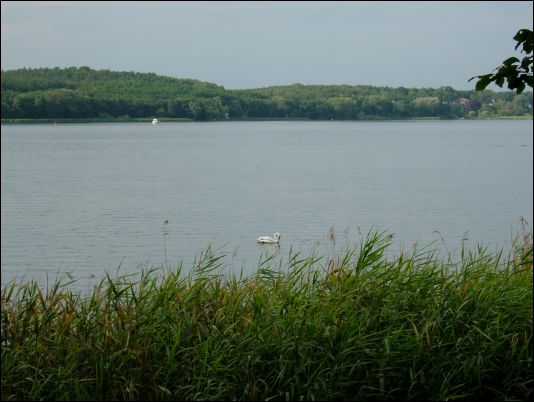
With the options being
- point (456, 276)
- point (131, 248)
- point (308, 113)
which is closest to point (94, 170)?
point (131, 248)

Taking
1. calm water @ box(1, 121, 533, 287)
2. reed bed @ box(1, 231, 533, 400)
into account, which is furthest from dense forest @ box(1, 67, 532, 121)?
reed bed @ box(1, 231, 533, 400)

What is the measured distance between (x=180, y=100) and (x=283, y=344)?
129576 millimetres

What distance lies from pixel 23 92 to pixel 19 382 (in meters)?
98.4

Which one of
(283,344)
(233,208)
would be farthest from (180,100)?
(283,344)

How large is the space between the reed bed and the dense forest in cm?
6304

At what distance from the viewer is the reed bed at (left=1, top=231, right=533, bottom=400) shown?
5.26 metres

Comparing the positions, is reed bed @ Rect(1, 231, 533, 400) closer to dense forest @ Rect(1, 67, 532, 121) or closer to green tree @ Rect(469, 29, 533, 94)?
green tree @ Rect(469, 29, 533, 94)

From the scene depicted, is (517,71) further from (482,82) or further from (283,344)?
(283,344)

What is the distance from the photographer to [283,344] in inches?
214

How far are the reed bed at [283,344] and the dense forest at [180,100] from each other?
63040mm

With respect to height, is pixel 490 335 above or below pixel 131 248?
above

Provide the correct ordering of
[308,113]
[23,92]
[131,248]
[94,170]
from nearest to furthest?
[131,248], [94,170], [23,92], [308,113]

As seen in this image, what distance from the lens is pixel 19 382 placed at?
5.28 metres

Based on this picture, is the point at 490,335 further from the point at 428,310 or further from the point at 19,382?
the point at 19,382
